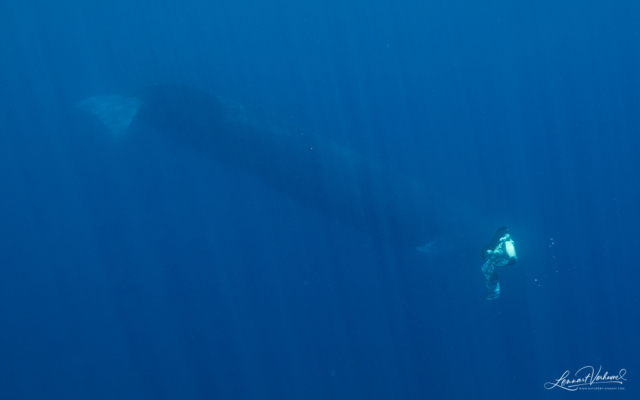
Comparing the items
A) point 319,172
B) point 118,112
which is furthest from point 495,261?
point 118,112

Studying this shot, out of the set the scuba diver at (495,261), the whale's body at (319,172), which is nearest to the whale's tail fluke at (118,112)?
the whale's body at (319,172)

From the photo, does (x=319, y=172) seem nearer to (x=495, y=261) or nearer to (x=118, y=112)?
(x=495, y=261)

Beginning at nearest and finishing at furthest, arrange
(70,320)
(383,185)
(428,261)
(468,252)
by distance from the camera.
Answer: (383,185) → (468,252) → (428,261) → (70,320)

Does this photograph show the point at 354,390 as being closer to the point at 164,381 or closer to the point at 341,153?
the point at 164,381

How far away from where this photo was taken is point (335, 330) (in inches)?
257

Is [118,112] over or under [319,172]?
under

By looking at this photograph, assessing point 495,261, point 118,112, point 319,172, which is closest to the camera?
point 495,261

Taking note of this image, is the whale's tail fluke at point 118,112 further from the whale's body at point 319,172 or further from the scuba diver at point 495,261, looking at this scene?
the scuba diver at point 495,261

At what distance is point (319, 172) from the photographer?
521cm

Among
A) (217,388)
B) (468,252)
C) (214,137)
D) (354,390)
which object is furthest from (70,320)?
(468,252)

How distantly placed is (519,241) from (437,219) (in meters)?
1.62

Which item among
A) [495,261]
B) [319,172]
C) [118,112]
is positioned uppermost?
[319,172]

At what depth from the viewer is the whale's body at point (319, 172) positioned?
17.2 feet

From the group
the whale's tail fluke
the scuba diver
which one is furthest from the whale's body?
the scuba diver
